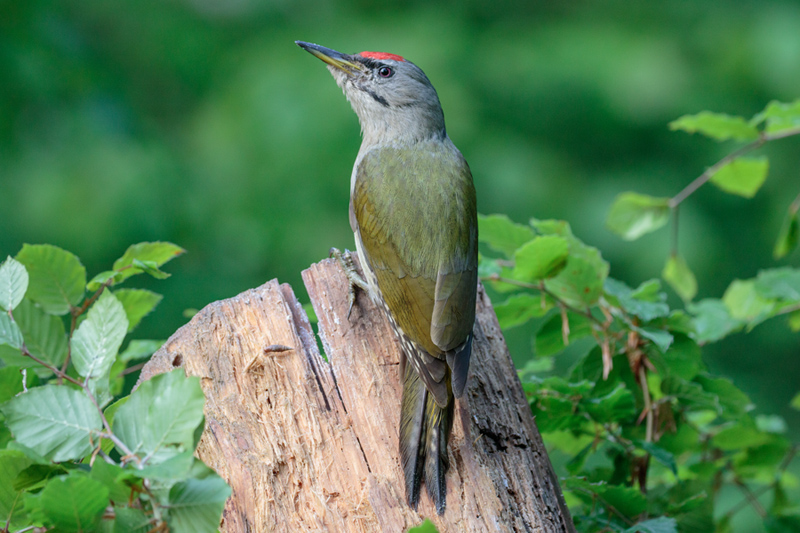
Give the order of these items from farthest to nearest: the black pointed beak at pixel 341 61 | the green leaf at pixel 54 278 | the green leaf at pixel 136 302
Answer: the black pointed beak at pixel 341 61 < the green leaf at pixel 136 302 < the green leaf at pixel 54 278

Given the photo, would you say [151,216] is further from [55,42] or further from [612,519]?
[612,519]

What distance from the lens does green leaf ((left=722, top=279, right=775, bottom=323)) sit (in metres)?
2.13

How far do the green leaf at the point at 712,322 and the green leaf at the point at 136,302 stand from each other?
4.99 feet

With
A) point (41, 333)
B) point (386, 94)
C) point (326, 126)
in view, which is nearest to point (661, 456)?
point (41, 333)

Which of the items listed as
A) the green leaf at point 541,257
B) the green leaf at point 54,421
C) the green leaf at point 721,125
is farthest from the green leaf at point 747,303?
the green leaf at point 54,421

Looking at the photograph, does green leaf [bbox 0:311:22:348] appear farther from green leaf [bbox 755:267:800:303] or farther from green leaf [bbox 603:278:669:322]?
green leaf [bbox 755:267:800:303]

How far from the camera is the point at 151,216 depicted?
18.6 feet

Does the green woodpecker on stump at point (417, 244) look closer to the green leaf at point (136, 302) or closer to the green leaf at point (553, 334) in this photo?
the green leaf at point (553, 334)

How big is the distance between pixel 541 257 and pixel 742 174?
1.08 m

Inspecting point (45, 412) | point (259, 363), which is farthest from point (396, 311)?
point (45, 412)

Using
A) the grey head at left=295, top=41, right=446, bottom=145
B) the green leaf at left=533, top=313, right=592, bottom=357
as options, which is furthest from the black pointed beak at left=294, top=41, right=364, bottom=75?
the green leaf at left=533, top=313, right=592, bottom=357

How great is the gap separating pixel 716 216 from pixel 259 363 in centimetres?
607

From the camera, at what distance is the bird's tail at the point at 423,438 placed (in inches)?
58.1

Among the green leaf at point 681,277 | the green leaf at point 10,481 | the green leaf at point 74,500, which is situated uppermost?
the green leaf at point 681,277
